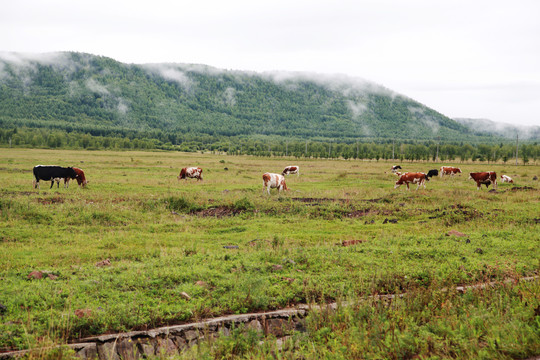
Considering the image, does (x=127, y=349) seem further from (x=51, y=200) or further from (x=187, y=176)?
(x=187, y=176)

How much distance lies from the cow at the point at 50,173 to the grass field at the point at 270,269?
8.80 metres

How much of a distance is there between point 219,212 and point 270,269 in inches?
→ 357

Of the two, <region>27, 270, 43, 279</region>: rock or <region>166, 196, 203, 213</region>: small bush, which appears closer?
<region>27, 270, 43, 279</region>: rock

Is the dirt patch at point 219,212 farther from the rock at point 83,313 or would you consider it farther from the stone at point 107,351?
the stone at point 107,351

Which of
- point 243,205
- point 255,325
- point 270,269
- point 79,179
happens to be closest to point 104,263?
point 270,269

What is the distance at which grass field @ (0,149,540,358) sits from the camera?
238 inches

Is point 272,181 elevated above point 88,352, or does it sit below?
above

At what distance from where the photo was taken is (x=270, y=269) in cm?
949

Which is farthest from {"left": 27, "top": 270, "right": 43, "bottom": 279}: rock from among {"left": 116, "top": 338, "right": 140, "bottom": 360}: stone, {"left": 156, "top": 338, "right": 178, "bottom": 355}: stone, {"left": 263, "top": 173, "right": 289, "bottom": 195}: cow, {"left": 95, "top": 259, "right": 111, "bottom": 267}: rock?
{"left": 263, "top": 173, "right": 289, "bottom": 195}: cow

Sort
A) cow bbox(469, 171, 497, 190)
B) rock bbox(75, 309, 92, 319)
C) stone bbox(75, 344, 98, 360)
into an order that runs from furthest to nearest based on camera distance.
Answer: cow bbox(469, 171, 497, 190) < rock bbox(75, 309, 92, 319) < stone bbox(75, 344, 98, 360)

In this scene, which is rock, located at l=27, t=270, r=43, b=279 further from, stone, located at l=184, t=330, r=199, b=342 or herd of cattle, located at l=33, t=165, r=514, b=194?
herd of cattle, located at l=33, t=165, r=514, b=194

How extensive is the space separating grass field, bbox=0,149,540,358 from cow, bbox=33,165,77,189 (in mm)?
8801

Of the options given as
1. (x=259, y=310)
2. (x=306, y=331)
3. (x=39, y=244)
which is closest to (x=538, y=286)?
(x=306, y=331)

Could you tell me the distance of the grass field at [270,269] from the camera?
6035 mm
